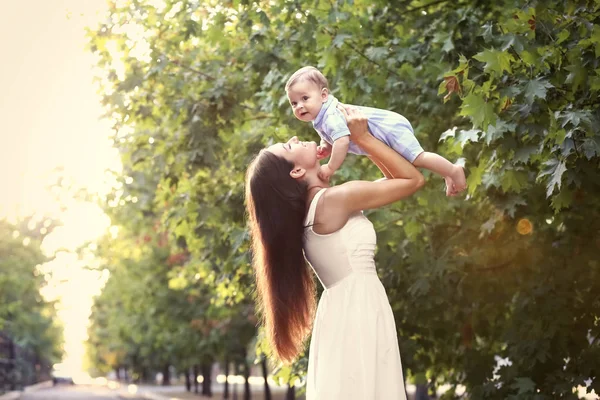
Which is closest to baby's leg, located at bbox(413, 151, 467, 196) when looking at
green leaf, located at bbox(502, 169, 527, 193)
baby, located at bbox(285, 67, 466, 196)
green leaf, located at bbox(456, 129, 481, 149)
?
baby, located at bbox(285, 67, 466, 196)

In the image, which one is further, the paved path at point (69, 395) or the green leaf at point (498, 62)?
the paved path at point (69, 395)

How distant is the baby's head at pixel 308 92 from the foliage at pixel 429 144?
2520 mm

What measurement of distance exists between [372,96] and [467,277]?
8.51ft

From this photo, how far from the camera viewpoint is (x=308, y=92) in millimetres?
4523

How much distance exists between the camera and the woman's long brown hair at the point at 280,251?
447cm

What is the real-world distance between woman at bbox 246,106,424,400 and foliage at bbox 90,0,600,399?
2.61 metres

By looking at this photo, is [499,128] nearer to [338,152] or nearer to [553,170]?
[553,170]

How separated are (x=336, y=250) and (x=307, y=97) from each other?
0.72 meters

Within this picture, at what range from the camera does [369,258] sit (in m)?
4.48

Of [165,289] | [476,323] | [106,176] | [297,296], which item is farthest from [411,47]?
[165,289]

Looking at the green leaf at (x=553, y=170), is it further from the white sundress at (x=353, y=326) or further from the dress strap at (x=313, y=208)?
the dress strap at (x=313, y=208)

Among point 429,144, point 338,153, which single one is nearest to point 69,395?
point 429,144

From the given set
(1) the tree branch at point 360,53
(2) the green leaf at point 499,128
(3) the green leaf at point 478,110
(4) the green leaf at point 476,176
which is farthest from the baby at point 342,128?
(1) the tree branch at point 360,53

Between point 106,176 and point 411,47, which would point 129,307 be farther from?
point 411,47
